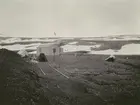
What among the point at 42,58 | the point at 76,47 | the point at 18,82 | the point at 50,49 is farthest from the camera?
the point at 76,47

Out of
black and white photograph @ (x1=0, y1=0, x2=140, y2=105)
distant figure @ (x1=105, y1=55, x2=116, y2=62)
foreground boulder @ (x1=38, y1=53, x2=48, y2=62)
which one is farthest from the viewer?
distant figure @ (x1=105, y1=55, x2=116, y2=62)

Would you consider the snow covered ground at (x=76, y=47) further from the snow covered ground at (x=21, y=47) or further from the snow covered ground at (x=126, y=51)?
the snow covered ground at (x=21, y=47)

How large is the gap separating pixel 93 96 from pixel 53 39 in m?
1.12

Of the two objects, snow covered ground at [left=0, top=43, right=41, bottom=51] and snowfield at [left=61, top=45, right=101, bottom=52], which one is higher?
snow covered ground at [left=0, top=43, right=41, bottom=51]

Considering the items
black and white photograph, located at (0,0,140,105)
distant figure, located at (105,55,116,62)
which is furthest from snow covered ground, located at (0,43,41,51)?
distant figure, located at (105,55,116,62)

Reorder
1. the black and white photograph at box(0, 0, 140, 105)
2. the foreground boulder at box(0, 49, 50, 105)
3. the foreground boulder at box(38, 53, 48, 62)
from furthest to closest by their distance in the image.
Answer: the foreground boulder at box(38, 53, 48, 62)
the black and white photograph at box(0, 0, 140, 105)
the foreground boulder at box(0, 49, 50, 105)

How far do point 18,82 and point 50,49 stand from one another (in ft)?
2.52

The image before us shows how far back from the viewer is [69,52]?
295cm

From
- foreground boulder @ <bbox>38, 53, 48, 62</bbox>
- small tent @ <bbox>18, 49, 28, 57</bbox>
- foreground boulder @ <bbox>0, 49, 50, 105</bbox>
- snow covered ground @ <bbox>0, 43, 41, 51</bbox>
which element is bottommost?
foreground boulder @ <bbox>0, 49, 50, 105</bbox>

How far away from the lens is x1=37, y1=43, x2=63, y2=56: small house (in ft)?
9.17

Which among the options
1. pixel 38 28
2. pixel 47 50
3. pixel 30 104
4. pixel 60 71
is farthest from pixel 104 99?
pixel 38 28

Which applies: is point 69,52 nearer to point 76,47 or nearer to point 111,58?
point 76,47

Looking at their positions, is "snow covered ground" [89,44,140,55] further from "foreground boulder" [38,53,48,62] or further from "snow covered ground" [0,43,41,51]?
"snow covered ground" [0,43,41,51]

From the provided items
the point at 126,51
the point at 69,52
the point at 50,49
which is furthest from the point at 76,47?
the point at 126,51
